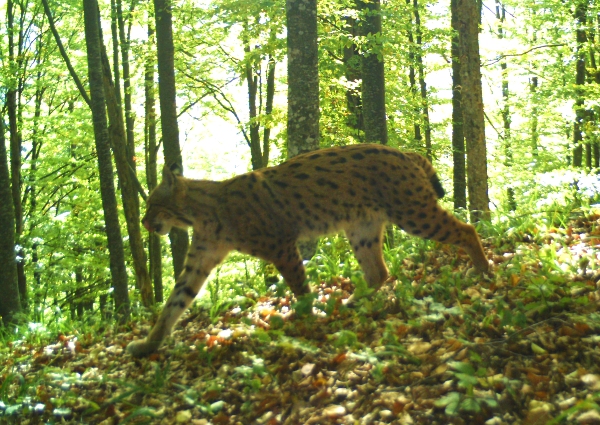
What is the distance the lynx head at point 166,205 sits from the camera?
665 centimetres

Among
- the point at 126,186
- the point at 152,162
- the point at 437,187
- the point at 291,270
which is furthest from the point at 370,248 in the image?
the point at 152,162

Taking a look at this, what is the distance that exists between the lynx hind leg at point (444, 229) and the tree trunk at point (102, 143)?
17.9ft

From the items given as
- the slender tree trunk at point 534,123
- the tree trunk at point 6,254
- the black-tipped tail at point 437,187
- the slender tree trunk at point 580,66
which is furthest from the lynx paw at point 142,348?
the slender tree trunk at point 534,123

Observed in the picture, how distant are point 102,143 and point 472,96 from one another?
6.20m

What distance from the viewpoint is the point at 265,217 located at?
20.6ft

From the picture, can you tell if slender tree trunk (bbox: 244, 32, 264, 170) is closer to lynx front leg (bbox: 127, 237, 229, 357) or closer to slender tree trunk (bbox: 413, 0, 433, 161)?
slender tree trunk (bbox: 413, 0, 433, 161)

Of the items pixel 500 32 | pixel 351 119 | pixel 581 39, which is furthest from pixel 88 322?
pixel 500 32

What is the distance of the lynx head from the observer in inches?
262

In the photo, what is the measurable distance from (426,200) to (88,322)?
505 centimetres

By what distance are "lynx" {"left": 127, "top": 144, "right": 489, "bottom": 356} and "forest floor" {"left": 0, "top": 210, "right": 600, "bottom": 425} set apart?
1.82 ft

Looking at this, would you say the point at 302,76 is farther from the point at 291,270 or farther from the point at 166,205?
the point at 291,270

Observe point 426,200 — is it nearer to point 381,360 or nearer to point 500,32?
point 381,360

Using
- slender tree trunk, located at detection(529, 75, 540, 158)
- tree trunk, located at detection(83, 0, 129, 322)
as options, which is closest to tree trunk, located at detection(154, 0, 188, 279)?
tree trunk, located at detection(83, 0, 129, 322)

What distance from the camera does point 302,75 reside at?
8492mm
